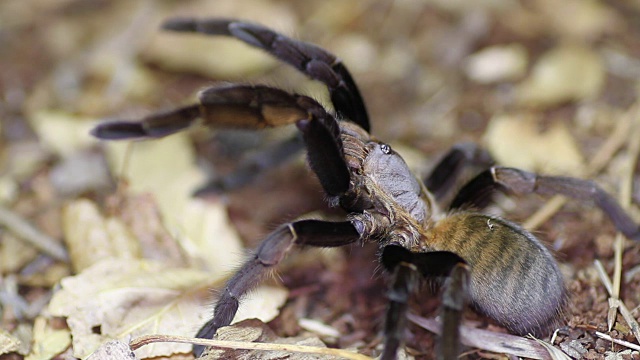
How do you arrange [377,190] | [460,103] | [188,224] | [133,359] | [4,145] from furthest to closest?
[460,103]
[4,145]
[188,224]
[377,190]
[133,359]

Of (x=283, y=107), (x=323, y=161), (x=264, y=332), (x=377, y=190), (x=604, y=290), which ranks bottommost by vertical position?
(x=264, y=332)

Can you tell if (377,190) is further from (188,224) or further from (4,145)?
(4,145)

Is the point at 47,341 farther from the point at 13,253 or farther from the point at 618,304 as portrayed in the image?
the point at 618,304

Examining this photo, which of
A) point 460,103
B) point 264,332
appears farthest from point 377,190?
point 460,103

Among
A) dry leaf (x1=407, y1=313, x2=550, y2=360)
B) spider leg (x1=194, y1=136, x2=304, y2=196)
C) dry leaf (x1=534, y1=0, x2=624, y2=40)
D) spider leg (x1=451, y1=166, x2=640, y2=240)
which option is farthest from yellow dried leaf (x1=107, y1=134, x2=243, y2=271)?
dry leaf (x1=534, y1=0, x2=624, y2=40)

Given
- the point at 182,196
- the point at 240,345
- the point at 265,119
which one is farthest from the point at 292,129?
the point at 240,345

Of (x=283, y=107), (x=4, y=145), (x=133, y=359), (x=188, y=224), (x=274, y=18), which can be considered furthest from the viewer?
(x=274, y=18)

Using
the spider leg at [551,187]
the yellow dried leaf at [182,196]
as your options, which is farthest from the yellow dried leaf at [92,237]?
the spider leg at [551,187]
